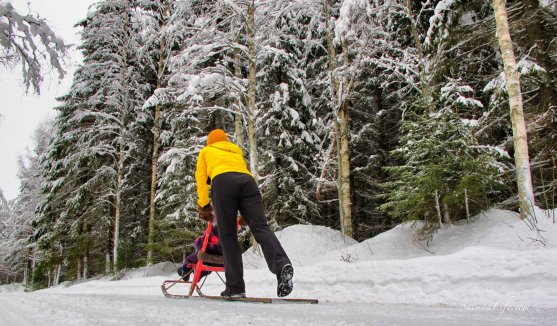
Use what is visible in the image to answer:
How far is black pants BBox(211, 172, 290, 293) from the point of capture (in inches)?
131

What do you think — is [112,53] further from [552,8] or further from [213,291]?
[552,8]

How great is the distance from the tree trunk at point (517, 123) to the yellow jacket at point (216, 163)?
4343 millimetres

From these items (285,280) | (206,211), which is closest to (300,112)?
(206,211)

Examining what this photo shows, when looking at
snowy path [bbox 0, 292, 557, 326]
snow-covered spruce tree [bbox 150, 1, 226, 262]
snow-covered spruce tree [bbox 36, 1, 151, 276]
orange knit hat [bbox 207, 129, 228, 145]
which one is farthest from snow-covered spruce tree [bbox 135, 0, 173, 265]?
snowy path [bbox 0, 292, 557, 326]

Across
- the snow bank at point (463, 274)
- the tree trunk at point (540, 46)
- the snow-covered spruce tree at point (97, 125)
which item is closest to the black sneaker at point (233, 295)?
the snow bank at point (463, 274)

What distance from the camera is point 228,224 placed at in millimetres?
3383

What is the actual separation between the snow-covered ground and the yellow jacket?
1.11m

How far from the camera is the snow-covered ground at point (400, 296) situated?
212 centimetres

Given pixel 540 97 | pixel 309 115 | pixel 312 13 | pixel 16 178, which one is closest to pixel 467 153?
pixel 540 97

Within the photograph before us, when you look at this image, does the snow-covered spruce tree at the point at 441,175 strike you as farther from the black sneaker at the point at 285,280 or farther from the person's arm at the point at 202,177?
the person's arm at the point at 202,177

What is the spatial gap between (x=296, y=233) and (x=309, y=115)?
623cm

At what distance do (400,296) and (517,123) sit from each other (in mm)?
4262

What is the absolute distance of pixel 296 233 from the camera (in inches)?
360

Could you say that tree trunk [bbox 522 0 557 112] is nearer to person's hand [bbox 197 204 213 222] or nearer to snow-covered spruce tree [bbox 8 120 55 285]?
person's hand [bbox 197 204 213 222]
